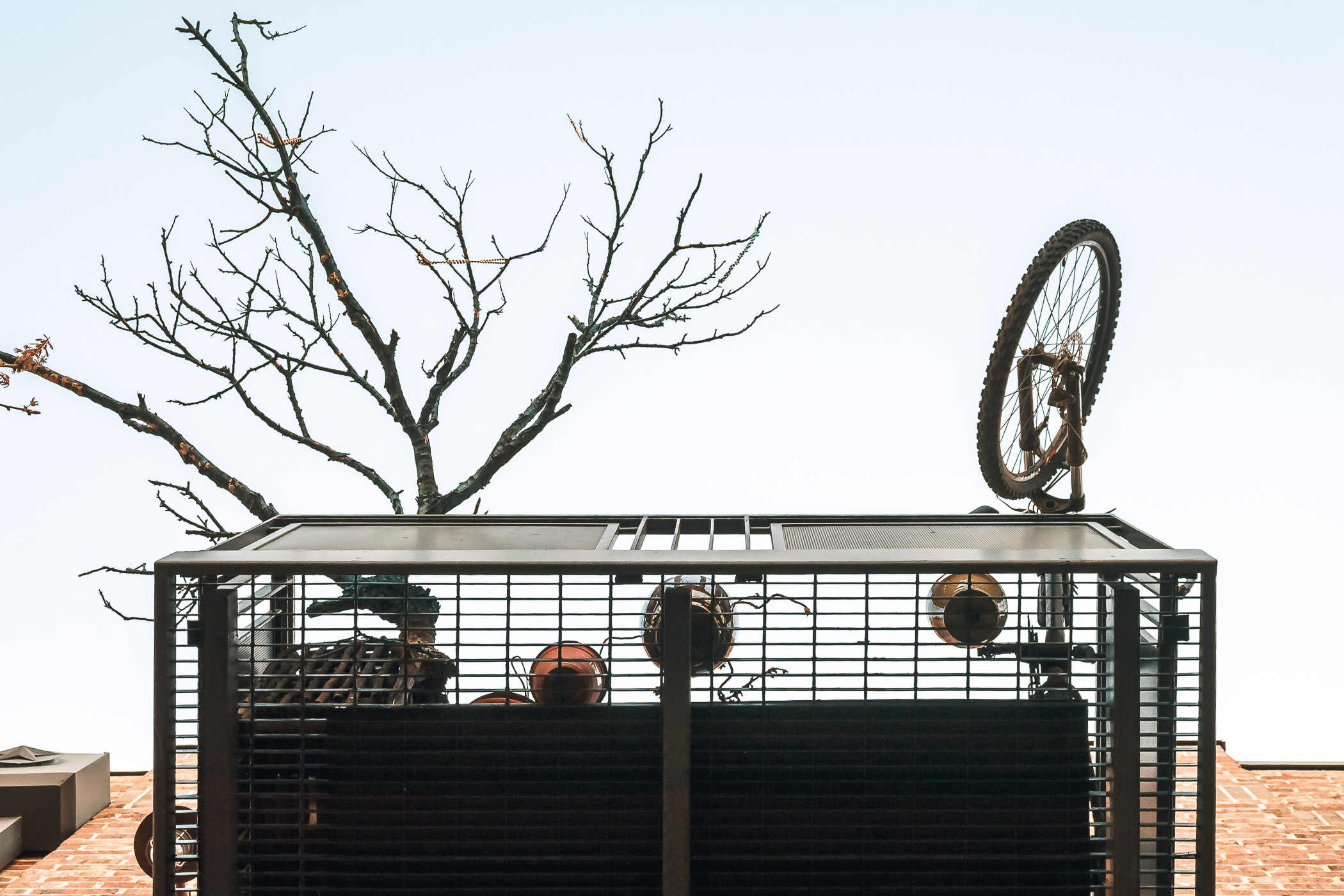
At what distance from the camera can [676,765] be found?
7.77ft

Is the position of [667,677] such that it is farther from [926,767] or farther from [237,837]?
[237,837]

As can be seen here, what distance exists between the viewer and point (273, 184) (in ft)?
17.9

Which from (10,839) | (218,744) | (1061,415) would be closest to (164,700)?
(218,744)

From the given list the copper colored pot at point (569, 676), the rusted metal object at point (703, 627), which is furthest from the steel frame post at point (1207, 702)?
the copper colored pot at point (569, 676)

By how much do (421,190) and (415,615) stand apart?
4160mm

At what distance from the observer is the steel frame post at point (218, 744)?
235 cm

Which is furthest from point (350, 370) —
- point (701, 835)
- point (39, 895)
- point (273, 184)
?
point (701, 835)

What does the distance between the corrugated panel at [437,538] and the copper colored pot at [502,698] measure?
358mm

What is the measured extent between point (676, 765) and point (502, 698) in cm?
69

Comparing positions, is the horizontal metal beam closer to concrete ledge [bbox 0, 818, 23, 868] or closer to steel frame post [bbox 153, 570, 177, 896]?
steel frame post [bbox 153, 570, 177, 896]

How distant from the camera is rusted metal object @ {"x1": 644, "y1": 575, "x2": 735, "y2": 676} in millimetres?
2400

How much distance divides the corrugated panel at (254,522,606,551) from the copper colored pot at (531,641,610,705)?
0.29 m

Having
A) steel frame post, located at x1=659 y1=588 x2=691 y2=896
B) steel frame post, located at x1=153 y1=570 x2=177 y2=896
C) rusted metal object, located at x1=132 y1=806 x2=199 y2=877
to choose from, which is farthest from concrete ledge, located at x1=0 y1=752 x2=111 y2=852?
steel frame post, located at x1=659 y1=588 x2=691 y2=896

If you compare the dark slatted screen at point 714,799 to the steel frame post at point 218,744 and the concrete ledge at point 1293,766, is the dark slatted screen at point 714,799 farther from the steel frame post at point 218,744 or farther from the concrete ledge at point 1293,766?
the concrete ledge at point 1293,766
